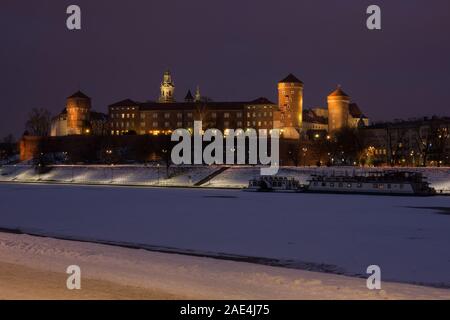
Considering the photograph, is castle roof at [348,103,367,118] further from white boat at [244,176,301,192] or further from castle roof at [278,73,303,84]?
white boat at [244,176,301,192]

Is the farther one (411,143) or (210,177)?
(411,143)

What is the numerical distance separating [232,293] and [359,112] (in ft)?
467

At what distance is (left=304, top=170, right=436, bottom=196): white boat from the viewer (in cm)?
4175

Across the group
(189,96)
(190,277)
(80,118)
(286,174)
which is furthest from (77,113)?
(190,277)

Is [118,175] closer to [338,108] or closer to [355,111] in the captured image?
[338,108]

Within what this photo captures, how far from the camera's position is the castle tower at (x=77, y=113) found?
124312mm

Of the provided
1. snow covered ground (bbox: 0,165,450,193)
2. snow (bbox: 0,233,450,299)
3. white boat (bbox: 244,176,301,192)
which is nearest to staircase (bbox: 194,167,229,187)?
snow covered ground (bbox: 0,165,450,193)

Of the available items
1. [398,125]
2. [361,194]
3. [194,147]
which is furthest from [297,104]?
[361,194]

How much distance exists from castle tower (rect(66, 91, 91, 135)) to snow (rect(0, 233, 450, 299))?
366 ft

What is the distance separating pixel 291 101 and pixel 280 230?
10246 centimetres

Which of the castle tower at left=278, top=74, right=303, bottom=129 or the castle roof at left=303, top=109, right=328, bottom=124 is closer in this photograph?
the castle tower at left=278, top=74, right=303, bottom=129

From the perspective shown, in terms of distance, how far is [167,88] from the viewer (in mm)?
147375

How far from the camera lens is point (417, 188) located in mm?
41438
